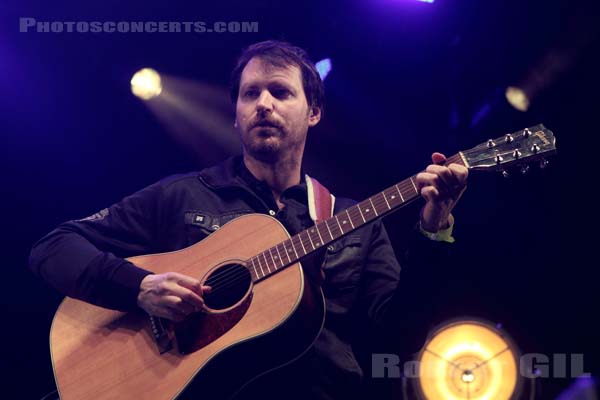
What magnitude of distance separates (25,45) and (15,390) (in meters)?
2.21

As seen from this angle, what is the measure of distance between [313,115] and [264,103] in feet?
1.58

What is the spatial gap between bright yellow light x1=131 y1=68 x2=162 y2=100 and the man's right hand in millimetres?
1922

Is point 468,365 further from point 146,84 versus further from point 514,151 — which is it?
point 146,84

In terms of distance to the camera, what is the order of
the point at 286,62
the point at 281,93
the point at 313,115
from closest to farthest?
1. the point at 281,93
2. the point at 286,62
3. the point at 313,115

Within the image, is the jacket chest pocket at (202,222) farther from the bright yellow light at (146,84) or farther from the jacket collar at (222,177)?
the bright yellow light at (146,84)

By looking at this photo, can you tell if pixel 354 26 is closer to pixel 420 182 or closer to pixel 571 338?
pixel 420 182

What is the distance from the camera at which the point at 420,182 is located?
7.25ft

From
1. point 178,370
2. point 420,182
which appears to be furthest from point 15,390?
point 420,182

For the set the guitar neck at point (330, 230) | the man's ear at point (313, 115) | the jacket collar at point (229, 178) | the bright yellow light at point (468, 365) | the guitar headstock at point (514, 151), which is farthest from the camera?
the bright yellow light at point (468, 365)

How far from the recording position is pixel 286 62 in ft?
10.3

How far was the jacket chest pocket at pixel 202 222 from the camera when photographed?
2.68m

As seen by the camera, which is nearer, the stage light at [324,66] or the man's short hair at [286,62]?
the man's short hair at [286,62]

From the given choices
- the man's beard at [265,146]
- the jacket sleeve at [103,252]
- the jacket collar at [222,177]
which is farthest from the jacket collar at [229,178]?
the jacket sleeve at [103,252]

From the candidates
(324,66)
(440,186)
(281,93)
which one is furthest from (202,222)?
(324,66)
